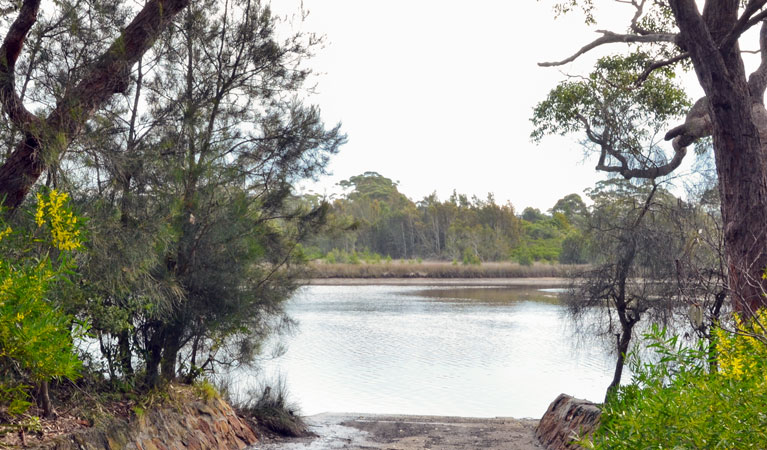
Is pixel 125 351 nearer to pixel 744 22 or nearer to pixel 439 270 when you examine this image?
pixel 744 22

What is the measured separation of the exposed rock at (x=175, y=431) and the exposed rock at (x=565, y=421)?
3219 millimetres

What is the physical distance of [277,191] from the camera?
798 centimetres

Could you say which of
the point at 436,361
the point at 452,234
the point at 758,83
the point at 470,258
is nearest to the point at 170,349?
the point at 758,83

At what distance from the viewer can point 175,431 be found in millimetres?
6004

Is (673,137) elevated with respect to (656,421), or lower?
elevated

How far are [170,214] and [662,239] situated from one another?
20.6 feet

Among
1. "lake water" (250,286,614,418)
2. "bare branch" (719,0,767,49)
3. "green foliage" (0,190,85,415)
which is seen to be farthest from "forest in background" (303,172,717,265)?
"green foliage" (0,190,85,415)

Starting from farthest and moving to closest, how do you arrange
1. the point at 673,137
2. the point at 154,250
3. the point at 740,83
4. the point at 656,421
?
the point at 673,137
the point at 740,83
the point at 154,250
the point at 656,421

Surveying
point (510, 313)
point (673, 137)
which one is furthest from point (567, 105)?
point (510, 313)

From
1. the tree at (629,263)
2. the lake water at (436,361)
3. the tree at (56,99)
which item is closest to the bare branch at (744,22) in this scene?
the tree at (629,263)

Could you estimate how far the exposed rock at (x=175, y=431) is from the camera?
4.83m

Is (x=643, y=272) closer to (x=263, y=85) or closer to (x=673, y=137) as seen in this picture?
(x=673, y=137)

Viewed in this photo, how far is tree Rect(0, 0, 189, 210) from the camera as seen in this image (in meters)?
4.63

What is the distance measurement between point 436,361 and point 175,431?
1013cm
